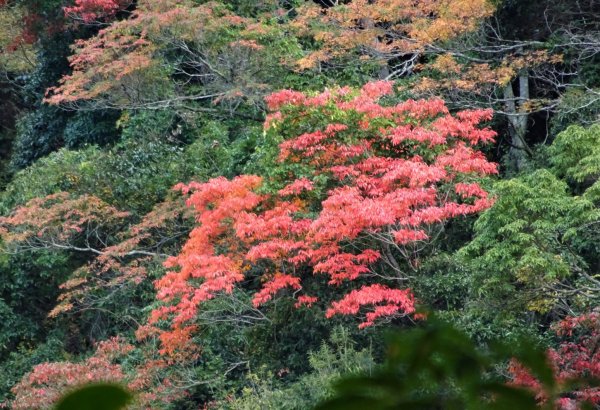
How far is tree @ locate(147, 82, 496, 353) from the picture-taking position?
7734mm

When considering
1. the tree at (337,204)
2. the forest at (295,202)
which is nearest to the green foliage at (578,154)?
the forest at (295,202)

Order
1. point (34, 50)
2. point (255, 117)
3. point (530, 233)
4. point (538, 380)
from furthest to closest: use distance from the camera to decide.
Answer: point (34, 50) → point (255, 117) → point (530, 233) → point (538, 380)

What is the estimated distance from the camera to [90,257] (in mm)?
10938

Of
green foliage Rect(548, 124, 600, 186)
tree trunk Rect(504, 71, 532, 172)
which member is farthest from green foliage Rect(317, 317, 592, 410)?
tree trunk Rect(504, 71, 532, 172)

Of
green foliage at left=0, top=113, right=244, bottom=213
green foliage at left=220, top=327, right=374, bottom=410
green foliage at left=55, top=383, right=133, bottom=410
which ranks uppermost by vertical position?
green foliage at left=55, top=383, right=133, bottom=410

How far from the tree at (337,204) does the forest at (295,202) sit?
0.03 meters

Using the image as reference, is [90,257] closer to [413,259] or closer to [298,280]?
[298,280]

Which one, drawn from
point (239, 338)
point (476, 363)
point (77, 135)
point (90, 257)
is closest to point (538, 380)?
point (476, 363)

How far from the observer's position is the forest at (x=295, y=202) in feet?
24.1

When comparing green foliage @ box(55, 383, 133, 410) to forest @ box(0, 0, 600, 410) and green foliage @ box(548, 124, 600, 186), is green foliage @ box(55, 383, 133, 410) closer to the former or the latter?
forest @ box(0, 0, 600, 410)

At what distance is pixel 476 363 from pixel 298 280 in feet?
24.9

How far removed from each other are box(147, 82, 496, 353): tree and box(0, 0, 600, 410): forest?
0.08ft

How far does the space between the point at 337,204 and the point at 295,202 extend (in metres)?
0.78

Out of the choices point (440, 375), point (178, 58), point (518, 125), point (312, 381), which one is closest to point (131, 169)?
point (178, 58)
